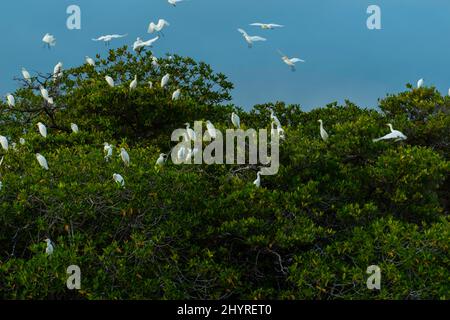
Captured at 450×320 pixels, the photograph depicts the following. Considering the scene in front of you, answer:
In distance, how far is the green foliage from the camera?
10.5 metres

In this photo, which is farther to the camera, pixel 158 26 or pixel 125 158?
pixel 158 26

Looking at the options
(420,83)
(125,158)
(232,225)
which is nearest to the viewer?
(232,225)

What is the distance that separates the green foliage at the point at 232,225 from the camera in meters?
10.5

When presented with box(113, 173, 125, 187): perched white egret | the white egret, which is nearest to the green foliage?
box(113, 173, 125, 187): perched white egret

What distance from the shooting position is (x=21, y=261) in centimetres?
1025

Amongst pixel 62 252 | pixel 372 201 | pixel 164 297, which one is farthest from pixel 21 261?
pixel 372 201

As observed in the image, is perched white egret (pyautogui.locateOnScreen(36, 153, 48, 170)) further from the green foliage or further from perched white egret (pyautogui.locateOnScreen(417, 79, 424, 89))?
perched white egret (pyautogui.locateOnScreen(417, 79, 424, 89))

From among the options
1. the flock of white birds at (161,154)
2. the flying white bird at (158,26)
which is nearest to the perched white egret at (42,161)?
the flock of white birds at (161,154)

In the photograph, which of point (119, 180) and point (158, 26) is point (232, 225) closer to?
point (119, 180)

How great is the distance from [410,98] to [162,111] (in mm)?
6038

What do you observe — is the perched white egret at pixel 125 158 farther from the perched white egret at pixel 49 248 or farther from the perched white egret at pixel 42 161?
the perched white egret at pixel 49 248

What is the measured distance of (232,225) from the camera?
11250mm

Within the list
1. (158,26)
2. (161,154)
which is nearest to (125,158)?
(161,154)
